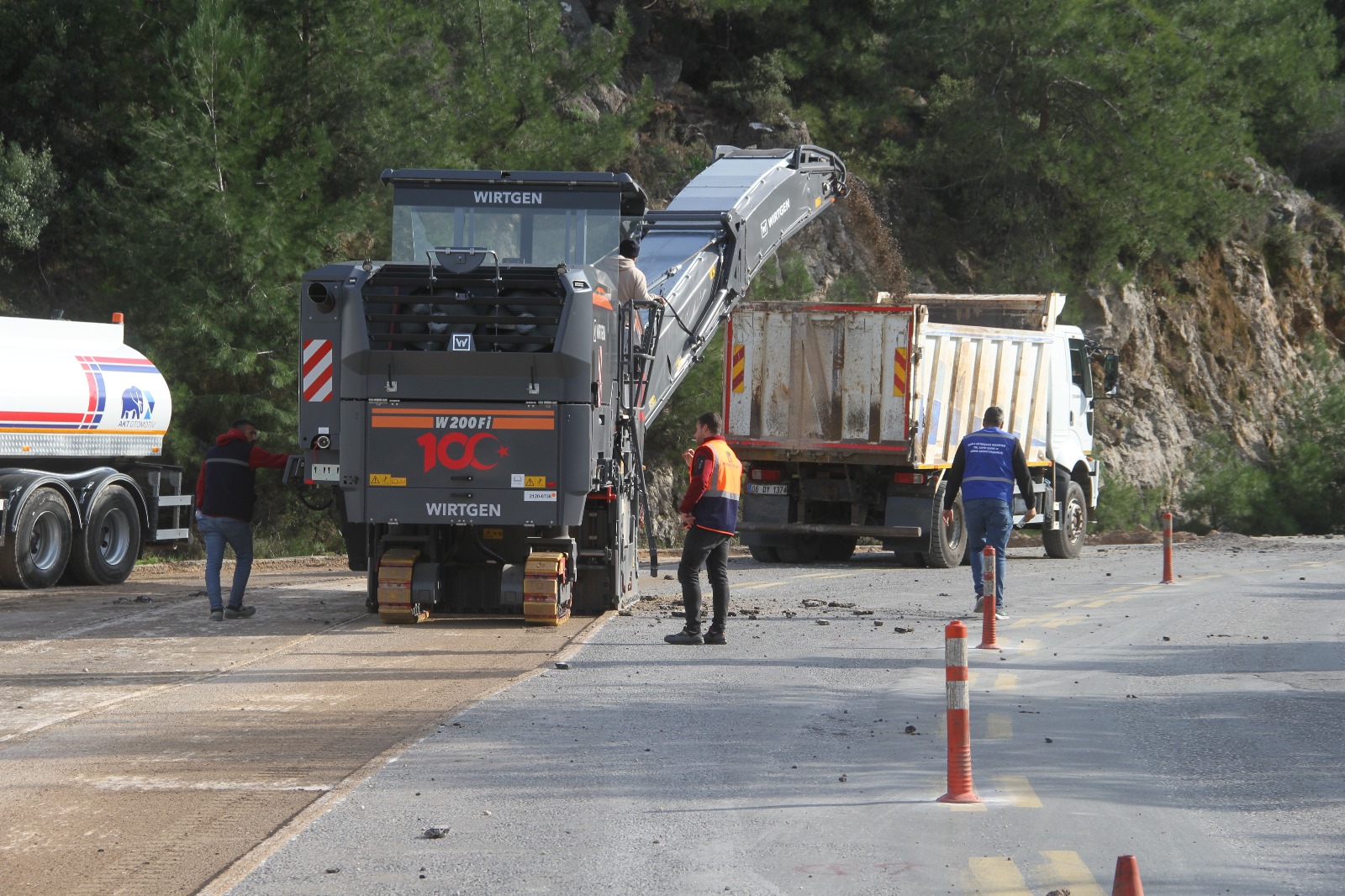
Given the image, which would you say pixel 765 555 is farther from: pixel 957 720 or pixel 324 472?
pixel 957 720

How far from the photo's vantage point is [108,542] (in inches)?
715

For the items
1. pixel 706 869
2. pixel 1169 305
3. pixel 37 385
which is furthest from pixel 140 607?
pixel 1169 305

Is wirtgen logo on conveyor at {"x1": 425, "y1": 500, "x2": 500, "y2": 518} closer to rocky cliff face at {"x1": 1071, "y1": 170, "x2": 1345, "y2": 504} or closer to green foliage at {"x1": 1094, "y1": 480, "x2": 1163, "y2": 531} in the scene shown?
green foliage at {"x1": 1094, "y1": 480, "x2": 1163, "y2": 531}

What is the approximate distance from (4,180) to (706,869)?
22277 millimetres

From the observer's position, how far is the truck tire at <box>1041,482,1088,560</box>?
22.6 m

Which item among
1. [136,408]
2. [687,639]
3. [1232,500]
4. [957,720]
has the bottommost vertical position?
[687,639]

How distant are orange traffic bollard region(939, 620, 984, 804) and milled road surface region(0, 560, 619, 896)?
277 cm

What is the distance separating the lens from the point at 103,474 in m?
18.0

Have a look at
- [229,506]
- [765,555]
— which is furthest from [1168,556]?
[229,506]

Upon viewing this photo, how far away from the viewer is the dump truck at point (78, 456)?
54.1 ft

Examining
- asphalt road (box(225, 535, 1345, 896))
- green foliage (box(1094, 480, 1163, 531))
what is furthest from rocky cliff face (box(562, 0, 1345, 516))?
asphalt road (box(225, 535, 1345, 896))

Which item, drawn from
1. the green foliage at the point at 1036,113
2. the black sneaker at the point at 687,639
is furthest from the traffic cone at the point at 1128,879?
the green foliage at the point at 1036,113

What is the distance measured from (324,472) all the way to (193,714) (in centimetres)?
426

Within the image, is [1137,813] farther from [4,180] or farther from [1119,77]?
[1119,77]
